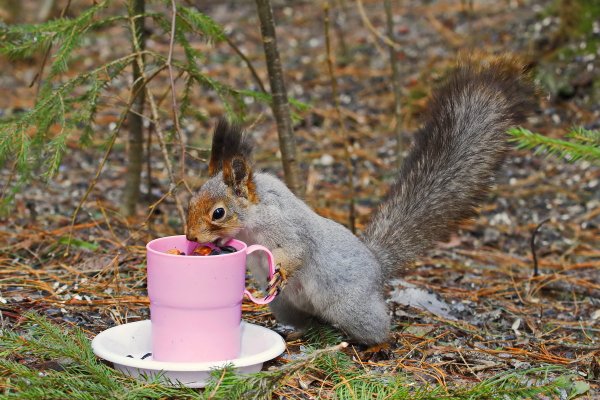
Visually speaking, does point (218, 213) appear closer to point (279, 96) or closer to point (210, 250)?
point (210, 250)

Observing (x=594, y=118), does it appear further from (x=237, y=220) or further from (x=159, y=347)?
(x=159, y=347)

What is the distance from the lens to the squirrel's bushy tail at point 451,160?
2.57 meters

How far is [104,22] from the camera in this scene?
2.91m

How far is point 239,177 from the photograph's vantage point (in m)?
2.38

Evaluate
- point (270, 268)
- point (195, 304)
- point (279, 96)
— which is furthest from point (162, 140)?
point (195, 304)

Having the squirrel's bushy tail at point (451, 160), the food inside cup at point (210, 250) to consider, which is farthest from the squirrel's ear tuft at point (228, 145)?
the squirrel's bushy tail at point (451, 160)

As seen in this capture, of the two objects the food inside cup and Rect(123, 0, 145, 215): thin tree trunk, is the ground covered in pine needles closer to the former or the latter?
Rect(123, 0, 145, 215): thin tree trunk

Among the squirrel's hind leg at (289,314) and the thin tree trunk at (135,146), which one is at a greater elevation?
the thin tree trunk at (135,146)

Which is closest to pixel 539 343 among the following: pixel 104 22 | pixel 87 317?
pixel 87 317

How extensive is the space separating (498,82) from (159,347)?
1.31m

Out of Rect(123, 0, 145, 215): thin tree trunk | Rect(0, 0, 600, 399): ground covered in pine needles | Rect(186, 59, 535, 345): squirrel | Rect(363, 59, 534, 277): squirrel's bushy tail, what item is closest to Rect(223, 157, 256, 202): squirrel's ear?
Rect(186, 59, 535, 345): squirrel

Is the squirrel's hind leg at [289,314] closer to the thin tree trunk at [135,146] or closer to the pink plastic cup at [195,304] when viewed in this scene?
the pink plastic cup at [195,304]

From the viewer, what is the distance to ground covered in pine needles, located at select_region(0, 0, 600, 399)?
2101 millimetres

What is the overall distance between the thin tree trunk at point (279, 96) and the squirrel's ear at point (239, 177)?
2.52 ft
